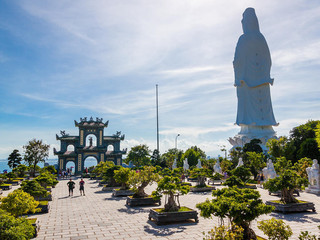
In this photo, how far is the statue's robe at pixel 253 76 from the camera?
2323 inches

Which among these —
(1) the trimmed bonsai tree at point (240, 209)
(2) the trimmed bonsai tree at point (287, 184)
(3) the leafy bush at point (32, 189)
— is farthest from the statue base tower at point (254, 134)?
(1) the trimmed bonsai tree at point (240, 209)

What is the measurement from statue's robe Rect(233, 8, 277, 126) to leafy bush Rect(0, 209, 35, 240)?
56.9 meters

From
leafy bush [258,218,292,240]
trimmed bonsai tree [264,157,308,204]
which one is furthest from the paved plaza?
leafy bush [258,218,292,240]

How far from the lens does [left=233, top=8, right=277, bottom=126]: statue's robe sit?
59000 millimetres

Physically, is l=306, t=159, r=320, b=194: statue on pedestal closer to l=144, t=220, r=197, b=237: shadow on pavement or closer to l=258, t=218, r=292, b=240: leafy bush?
l=144, t=220, r=197, b=237: shadow on pavement

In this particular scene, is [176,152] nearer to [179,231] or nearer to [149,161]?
[149,161]

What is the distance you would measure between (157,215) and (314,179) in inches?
635

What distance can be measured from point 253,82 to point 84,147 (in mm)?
38993

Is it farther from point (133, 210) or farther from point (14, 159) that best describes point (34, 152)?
point (133, 210)

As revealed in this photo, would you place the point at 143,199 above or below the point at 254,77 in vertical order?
below

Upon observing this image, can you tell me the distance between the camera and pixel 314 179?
21844 millimetres

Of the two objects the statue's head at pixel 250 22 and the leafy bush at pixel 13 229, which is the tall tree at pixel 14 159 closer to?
the leafy bush at pixel 13 229

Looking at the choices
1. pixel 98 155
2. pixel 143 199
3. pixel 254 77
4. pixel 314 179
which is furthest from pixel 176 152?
pixel 143 199

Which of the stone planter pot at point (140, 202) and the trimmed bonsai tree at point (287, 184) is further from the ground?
the trimmed bonsai tree at point (287, 184)
